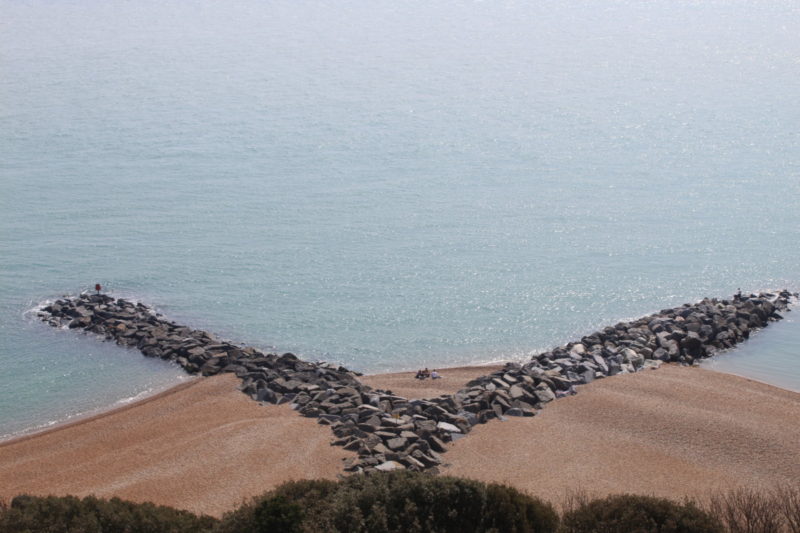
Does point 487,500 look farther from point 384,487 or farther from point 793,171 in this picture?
point 793,171

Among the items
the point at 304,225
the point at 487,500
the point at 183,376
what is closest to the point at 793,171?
the point at 304,225

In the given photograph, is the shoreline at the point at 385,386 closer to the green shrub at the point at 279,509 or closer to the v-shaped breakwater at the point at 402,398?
the v-shaped breakwater at the point at 402,398

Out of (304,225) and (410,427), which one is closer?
(410,427)

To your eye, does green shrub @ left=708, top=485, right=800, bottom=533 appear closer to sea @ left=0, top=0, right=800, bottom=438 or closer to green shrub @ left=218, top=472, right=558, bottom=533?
green shrub @ left=218, top=472, right=558, bottom=533

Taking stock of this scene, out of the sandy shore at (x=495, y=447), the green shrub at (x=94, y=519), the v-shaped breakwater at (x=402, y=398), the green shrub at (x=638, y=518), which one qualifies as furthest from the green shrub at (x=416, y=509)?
the v-shaped breakwater at (x=402, y=398)

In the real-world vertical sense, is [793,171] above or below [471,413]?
above

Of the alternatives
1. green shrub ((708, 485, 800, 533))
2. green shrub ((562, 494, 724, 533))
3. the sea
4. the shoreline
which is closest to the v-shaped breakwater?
the shoreline

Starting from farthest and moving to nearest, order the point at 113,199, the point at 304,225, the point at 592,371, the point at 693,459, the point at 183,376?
1. the point at 113,199
2. the point at 304,225
3. the point at 183,376
4. the point at 592,371
5. the point at 693,459
